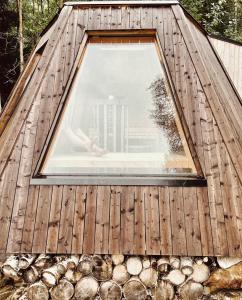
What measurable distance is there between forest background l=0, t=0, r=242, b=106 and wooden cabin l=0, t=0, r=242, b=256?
33.4 feet

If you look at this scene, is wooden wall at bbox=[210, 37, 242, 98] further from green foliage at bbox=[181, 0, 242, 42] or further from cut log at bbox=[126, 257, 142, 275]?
cut log at bbox=[126, 257, 142, 275]

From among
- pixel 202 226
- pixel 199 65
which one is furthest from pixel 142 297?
pixel 199 65

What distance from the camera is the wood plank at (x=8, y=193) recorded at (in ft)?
10.7

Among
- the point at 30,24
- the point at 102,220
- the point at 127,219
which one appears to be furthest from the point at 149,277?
the point at 30,24

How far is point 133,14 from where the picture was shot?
15.4 ft

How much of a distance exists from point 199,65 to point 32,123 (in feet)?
7.46

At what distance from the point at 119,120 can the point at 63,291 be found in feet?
6.83

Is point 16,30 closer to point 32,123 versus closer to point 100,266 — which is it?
point 32,123

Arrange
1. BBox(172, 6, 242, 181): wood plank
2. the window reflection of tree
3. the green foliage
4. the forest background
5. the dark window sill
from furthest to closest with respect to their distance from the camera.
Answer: the forest background, the green foliage, the window reflection of tree, BBox(172, 6, 242, 181): wood plank, the dark window sill

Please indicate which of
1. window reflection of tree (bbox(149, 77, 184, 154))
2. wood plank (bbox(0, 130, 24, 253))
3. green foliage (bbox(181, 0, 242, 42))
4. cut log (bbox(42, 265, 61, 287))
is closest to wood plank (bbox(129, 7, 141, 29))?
→ window reflection of tree (bbox(149, 77, 184, 154))

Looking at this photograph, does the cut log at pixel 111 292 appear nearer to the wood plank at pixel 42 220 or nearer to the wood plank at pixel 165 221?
the wood plank at pixel 165 221

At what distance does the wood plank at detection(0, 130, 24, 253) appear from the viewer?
3259mm

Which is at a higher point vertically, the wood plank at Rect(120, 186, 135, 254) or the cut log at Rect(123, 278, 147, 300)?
the wood plank at Rect(120, 186, 135, 254)

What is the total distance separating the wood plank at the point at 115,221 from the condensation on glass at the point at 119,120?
0.28 metres
